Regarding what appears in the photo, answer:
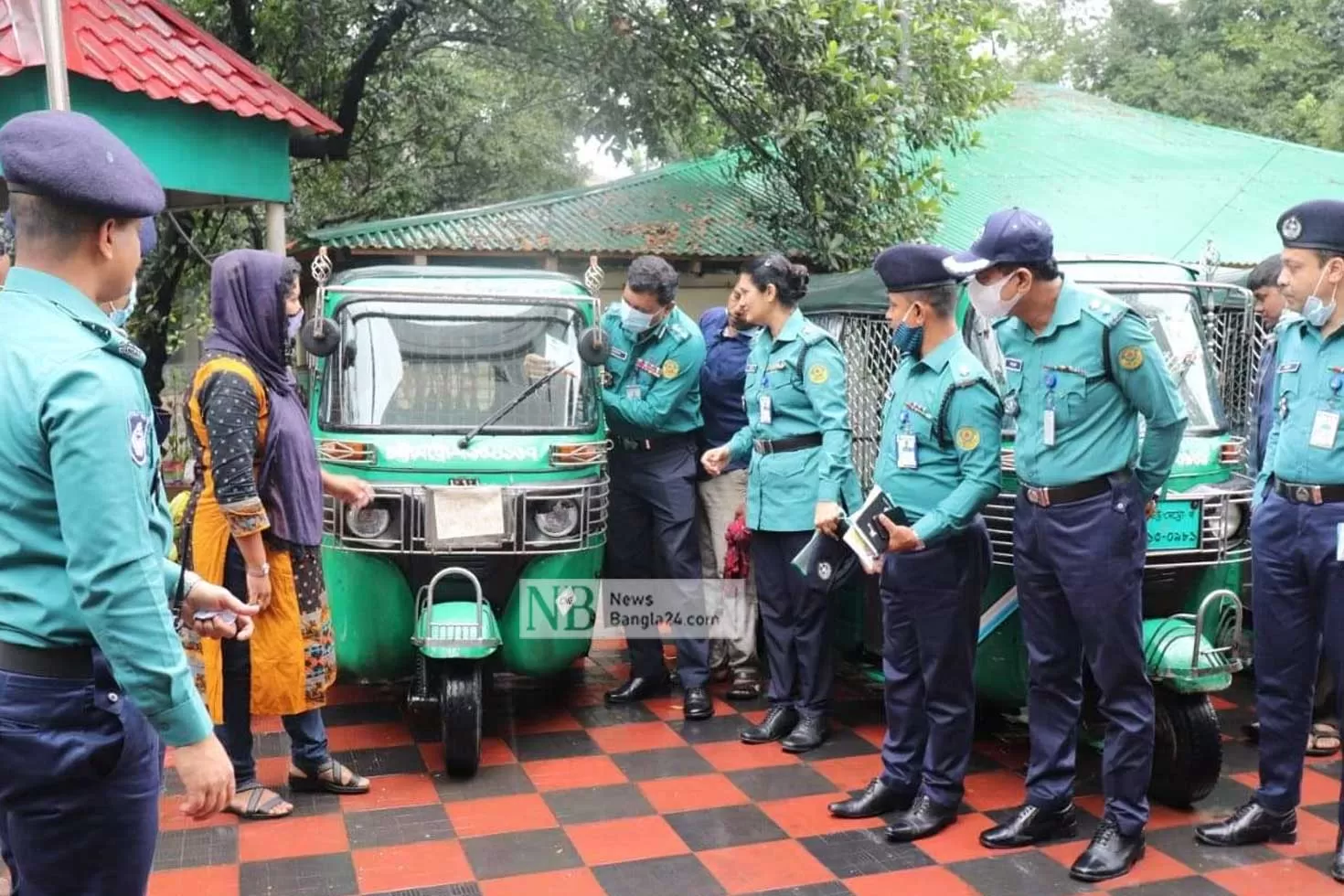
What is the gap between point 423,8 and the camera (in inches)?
382

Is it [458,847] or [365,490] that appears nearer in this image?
[458,847]

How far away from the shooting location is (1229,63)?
18.2 meters

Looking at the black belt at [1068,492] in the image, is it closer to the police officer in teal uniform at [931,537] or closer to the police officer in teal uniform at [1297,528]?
the police officer in teal uniform at [931,537]

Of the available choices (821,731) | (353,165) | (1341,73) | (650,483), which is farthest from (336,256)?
(1341,73)

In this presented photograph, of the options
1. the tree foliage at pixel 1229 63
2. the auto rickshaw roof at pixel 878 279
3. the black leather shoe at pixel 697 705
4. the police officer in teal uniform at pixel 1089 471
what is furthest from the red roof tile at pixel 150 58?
the tree foliage at pixel 1229 63

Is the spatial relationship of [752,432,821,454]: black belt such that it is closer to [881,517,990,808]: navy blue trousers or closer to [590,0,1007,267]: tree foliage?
[881,517,990,808]: navy blue trousers

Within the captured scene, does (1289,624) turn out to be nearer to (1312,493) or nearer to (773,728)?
(1312,493)

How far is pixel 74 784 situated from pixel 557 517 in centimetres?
276

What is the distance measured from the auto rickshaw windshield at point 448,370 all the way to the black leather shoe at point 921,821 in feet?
6.62

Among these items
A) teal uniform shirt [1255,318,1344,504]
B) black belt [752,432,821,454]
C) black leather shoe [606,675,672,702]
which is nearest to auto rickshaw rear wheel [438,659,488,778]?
black leather shoe [606,675,672,702]

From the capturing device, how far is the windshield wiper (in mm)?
4547

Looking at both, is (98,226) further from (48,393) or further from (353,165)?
(353,165)

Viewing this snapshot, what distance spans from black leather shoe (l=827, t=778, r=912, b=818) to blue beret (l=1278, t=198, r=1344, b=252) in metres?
2.27

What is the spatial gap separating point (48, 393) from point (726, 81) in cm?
791
